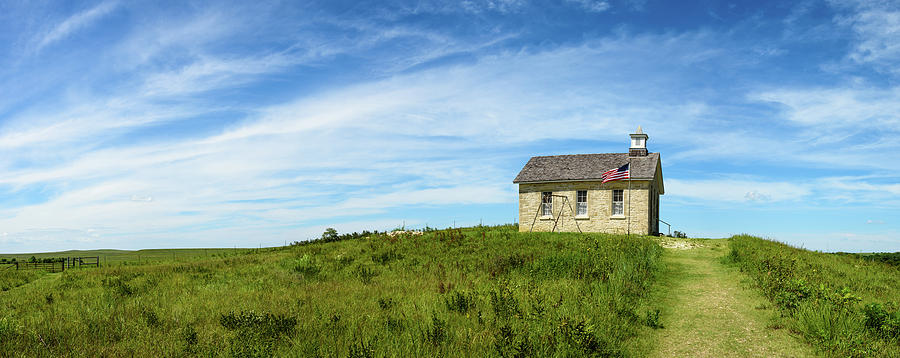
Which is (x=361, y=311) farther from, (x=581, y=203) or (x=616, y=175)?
(x=581, y=203)

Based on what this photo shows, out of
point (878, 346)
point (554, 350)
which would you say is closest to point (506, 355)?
point (554, 350)

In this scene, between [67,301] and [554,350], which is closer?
[554,350]

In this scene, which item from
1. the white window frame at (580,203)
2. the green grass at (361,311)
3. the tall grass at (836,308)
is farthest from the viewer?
the white window frame at (580,203)

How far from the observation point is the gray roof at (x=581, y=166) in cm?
2923

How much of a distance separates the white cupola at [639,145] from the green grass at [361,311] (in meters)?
15.9

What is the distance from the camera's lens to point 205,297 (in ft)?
39.2

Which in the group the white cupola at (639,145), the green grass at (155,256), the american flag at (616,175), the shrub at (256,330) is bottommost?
the green grass at (155,256)

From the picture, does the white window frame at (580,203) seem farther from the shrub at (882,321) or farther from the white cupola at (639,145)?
the shrub at (882,321)

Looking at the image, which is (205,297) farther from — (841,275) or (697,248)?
(697,248)

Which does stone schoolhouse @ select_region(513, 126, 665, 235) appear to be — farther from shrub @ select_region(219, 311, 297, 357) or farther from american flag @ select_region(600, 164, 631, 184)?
shrub @ select_region(219, 311, 297, 357)

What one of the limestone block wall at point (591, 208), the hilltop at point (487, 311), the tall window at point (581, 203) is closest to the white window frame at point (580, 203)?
the tall window at point (581, 203)

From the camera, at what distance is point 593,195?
29266mm

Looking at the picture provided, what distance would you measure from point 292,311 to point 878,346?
31.6ft

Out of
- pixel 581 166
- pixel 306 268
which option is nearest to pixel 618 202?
pixel 581 166
